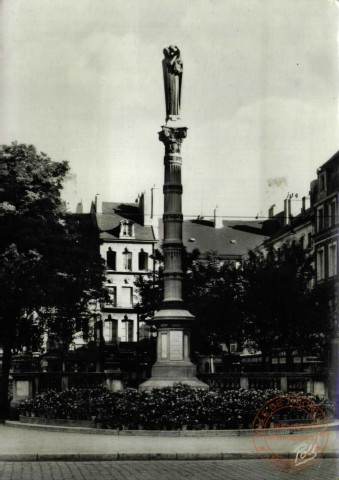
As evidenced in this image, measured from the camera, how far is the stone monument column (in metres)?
21.6

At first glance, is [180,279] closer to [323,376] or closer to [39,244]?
[323,376]

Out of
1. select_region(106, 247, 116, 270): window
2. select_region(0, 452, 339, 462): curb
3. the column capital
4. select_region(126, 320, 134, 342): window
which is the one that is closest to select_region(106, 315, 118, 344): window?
select_region(126, 320, 134, 342): window

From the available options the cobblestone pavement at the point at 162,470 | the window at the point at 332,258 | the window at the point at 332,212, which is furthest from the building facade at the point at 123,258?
the cobblestone pavement at the point at 162,470

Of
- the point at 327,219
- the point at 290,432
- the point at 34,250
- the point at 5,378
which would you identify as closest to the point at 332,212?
the point at 327,219

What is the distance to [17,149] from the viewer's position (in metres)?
30.5

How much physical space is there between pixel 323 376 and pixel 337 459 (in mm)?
8755

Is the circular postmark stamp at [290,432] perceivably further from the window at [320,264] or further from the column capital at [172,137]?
the window at [320,264]

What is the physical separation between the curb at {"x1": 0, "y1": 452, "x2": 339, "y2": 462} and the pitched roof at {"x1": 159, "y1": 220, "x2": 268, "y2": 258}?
69.2 meters

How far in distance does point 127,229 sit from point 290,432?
59.5 m

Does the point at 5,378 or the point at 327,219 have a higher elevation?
the point at 327,219

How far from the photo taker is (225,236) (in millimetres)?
87938

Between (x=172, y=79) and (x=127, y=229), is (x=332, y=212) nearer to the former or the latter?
(x=127, y=229)

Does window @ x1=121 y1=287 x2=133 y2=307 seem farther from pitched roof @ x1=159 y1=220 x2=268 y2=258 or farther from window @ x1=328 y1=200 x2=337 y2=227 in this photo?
window @ x1=328 y1=200 x2=337 y2=227

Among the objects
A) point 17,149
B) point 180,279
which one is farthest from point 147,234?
point 180,279
